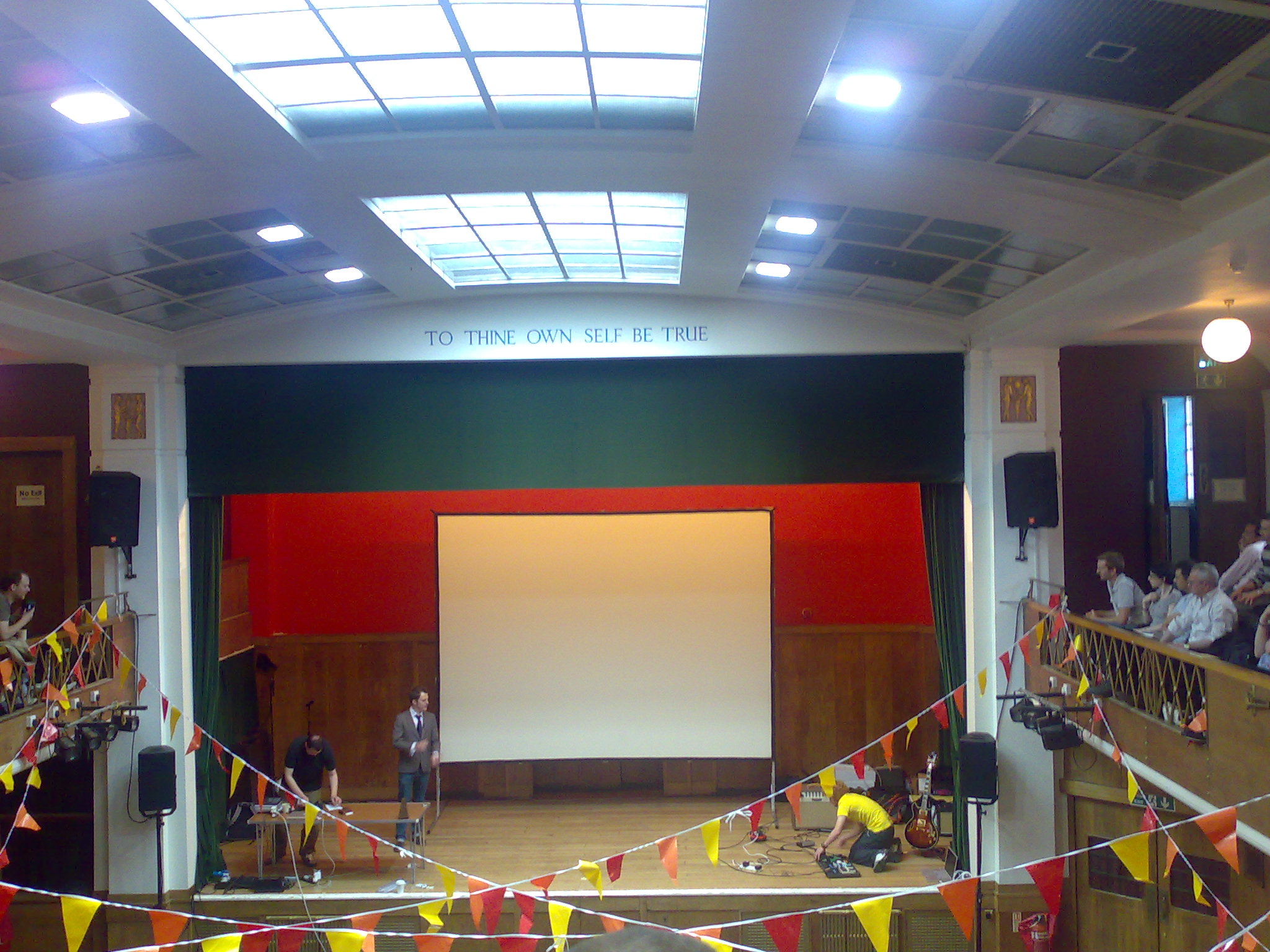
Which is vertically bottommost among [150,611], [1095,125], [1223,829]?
[1223,829]

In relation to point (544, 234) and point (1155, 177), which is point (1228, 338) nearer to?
point (1155, 177)

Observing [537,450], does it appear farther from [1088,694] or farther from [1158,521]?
[1158,521]

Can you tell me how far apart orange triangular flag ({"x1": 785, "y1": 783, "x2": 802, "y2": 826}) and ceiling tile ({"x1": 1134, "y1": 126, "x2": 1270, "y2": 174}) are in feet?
15.4

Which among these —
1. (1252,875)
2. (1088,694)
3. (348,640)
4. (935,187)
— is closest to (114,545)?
(348,640)

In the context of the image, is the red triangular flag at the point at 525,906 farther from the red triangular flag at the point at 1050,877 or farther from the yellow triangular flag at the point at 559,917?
the red triangular flag at the point at 1050,877

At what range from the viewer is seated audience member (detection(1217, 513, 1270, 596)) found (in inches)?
259

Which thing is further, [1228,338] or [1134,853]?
[1228,338]

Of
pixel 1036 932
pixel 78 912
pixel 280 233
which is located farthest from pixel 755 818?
→ pixel 280 233

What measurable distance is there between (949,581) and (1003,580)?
1.78 ft

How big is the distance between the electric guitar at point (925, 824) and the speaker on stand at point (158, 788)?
6.46 m

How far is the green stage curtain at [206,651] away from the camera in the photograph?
911 cm

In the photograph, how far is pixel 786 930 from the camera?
211 inches

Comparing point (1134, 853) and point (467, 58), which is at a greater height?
point (467, 58)

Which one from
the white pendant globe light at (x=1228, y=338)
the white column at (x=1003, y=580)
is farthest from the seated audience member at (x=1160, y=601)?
the white pendant globe light at (x=1228, y=338)
